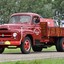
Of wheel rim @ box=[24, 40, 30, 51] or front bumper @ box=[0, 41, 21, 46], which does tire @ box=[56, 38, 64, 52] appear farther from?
front bumper @ box=[0, 41, 21, 46]

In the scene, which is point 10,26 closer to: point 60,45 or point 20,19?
point 20,19

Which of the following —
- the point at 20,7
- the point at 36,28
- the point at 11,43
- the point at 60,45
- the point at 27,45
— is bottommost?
the point at 60,45

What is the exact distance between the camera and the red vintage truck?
67.8ft

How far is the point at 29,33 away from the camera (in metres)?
21.3

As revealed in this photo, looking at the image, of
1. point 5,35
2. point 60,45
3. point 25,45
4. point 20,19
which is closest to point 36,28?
point 20,19

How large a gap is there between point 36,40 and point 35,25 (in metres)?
0.85

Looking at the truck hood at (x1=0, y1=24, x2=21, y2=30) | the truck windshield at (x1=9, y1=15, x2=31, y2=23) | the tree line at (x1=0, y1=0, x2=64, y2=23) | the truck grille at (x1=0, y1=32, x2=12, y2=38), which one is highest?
the tree line at (x1=0, y1=0, x2=64, y2=23)

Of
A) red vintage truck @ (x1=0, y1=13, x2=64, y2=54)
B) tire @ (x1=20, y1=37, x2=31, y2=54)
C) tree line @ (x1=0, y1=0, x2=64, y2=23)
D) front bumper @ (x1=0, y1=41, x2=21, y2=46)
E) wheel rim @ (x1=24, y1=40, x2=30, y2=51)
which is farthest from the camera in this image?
tree line @ (x1=0, y1=0, x2=64, y2=23)

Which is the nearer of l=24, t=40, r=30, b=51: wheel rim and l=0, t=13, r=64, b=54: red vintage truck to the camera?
l=0, t=13, r=64, b=54: red vintage truck

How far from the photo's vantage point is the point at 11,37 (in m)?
20.7

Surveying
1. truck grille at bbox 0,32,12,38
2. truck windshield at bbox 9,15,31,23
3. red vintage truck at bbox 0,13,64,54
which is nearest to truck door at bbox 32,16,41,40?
red vintage truck at bbox 0,13,64,54

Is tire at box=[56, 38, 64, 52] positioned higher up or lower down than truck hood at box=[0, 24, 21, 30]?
lower down

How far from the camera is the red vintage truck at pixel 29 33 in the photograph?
67.8ft

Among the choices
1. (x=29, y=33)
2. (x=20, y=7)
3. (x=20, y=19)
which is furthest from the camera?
(x=20, y=7)
